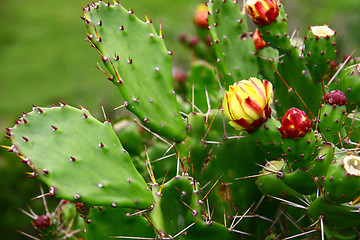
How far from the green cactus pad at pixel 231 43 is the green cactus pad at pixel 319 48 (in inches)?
8.3

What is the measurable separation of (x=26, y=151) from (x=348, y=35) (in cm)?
391

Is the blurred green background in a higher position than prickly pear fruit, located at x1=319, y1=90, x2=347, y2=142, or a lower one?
lower

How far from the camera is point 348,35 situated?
4.27 metres

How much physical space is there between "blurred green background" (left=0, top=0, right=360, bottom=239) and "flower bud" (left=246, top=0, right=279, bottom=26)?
246 cm

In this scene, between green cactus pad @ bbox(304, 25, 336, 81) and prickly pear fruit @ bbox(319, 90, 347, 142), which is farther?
green cactus pad @ bbox(304, 25, 336, 81)

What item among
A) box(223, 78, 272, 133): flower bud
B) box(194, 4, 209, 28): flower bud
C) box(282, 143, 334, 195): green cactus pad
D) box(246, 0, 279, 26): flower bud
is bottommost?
box(282, 143, 334, 195): green cactus pad

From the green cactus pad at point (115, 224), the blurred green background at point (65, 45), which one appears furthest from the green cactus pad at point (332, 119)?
the blurred green background at point (65, 45)

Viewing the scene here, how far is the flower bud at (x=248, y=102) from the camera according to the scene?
0.94 meters

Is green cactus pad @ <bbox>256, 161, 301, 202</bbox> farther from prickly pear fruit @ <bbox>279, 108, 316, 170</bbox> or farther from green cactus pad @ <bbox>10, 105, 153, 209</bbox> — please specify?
green cactus pad @ <bbox>10, 105, 153, 209</bbox>

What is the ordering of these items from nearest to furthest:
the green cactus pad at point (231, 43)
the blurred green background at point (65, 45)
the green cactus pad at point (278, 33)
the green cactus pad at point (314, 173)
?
the green cactus pad at point (314, 173) < the green cactus pad at point (278, 33) < the green cactus pad at point (231, 43) < the blurred green background at point (65, 45)

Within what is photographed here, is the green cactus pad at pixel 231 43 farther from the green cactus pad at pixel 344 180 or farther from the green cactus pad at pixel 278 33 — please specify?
the green cactus pad at pixel 344 180

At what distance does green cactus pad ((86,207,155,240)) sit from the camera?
44.2 inches

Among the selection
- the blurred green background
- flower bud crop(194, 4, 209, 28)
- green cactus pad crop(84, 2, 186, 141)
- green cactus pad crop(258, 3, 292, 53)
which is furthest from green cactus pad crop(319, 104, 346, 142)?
the blurred green background

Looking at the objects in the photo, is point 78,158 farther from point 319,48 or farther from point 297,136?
point 319,48
